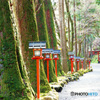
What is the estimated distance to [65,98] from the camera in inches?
376

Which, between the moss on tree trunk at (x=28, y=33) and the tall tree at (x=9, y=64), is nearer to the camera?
the tall tree at (x=9, y=64)

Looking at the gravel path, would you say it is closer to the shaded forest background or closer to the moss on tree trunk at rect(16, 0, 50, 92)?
the shaded forest background

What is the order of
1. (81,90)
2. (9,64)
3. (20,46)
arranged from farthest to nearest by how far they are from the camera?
(81,90)
(20,46)
(9,64)

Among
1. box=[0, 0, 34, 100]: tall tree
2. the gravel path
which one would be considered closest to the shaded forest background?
box=[0, 0, 34, 100]: tall tree

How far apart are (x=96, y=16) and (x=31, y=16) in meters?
17.8

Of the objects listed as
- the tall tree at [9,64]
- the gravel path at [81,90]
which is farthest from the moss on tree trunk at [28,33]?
the tall tree at [9,64]

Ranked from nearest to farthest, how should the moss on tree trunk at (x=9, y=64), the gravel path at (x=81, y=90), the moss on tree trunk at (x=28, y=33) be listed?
the moss on tree trunk at (x=9, y=64), the moss on tree trunk at (x=28, y=33), the gravel path at (x=81, y=90)

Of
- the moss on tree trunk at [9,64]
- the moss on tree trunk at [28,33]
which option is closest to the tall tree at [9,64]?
the moss on tree trunk at [9,64]

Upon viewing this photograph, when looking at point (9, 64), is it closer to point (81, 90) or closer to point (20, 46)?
point (20, 46)

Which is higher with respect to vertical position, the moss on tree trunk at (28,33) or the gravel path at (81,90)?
the moss on tree trunk at (28,33)

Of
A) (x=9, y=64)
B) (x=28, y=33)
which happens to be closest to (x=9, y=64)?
(x=9, y=64)

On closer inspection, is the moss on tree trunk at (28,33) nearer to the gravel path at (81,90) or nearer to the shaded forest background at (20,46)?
the shaded forest background at (20,46)

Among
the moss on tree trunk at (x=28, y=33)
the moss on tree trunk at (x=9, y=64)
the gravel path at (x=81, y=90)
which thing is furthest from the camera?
the gravel path at (x=81, y=90)

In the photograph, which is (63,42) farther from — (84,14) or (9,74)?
(9,74)
